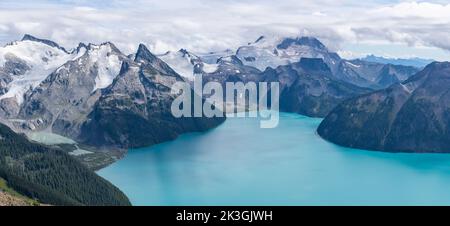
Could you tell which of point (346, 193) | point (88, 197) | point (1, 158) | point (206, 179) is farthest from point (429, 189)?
point (1, 158)
